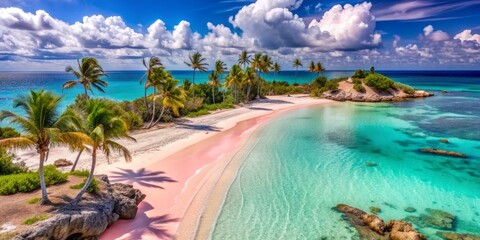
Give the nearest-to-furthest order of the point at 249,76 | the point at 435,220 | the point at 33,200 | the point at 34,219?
the point at 34,219, the point at 33,200, the point at 435,220, the point at 249,76

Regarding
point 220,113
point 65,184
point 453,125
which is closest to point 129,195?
point 65,184

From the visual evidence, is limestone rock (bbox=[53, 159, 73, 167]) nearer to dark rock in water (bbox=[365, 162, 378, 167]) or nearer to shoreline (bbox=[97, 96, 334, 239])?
shoreline (bbox=[97, 96, 334, 239])

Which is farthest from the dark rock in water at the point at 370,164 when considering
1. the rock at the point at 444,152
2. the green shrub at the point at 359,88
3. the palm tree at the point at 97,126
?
the green shrub at the point at 359,88

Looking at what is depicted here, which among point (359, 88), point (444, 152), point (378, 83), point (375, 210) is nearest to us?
point (375, 210)

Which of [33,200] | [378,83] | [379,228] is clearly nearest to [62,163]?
[33,200]

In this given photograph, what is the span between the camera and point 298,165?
22.3m

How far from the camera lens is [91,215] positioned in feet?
37.7

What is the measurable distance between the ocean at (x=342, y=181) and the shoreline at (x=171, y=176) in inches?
83.2

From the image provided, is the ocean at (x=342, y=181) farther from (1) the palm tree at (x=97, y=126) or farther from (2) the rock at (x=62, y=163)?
(2) the rock at (x=62, y=163)

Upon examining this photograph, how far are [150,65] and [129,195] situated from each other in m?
20.2

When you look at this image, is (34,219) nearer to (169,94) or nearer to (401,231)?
(401,231)

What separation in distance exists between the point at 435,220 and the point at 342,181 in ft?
18.7

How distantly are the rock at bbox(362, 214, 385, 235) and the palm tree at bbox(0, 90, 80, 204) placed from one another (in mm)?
13691

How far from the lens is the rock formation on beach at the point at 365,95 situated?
6825 centimetres
